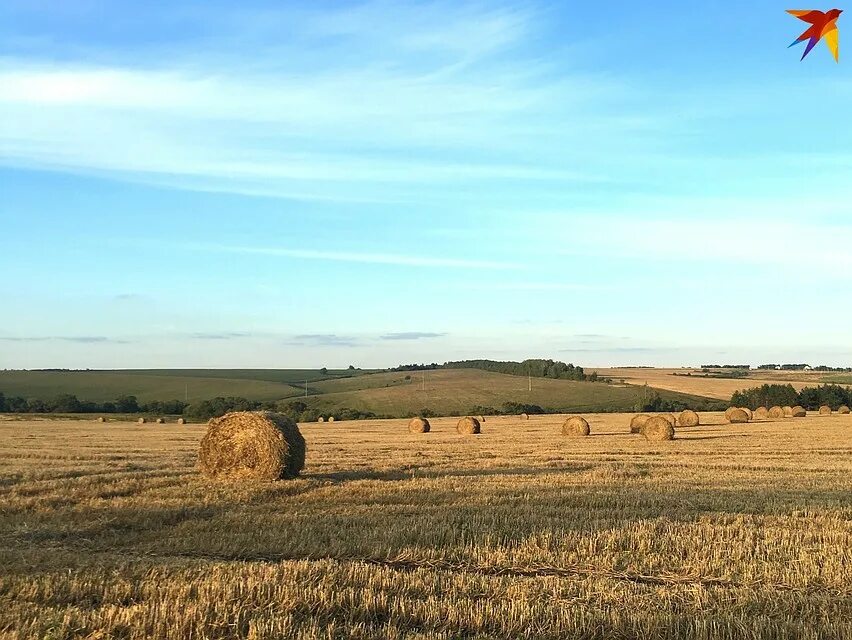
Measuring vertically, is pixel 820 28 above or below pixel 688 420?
above

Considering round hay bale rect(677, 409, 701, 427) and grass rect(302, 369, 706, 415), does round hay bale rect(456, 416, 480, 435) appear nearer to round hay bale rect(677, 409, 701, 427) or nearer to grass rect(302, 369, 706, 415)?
round hay bale rect(677, 409, 701, 427)

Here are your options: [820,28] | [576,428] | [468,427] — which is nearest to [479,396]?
[468,427]

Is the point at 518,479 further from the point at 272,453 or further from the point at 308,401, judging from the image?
the point at 308,401

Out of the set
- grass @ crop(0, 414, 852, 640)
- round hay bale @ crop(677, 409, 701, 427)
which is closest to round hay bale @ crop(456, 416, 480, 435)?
round hay bale @ crop(677, 409, 701, 427)

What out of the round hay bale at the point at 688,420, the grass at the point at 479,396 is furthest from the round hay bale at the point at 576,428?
the grass at the point at 479,396

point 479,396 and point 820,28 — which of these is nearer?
point 820,28

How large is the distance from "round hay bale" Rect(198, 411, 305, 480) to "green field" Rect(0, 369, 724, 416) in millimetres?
43631

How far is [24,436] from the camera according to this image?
31.4 metres

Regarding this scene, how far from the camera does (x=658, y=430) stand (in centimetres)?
2689

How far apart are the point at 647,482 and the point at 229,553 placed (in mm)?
8669

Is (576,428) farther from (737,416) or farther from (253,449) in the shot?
(253,449)

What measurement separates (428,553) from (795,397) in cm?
5835

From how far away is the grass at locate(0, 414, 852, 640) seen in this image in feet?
17.7

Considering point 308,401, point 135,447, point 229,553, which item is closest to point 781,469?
point 229,553
